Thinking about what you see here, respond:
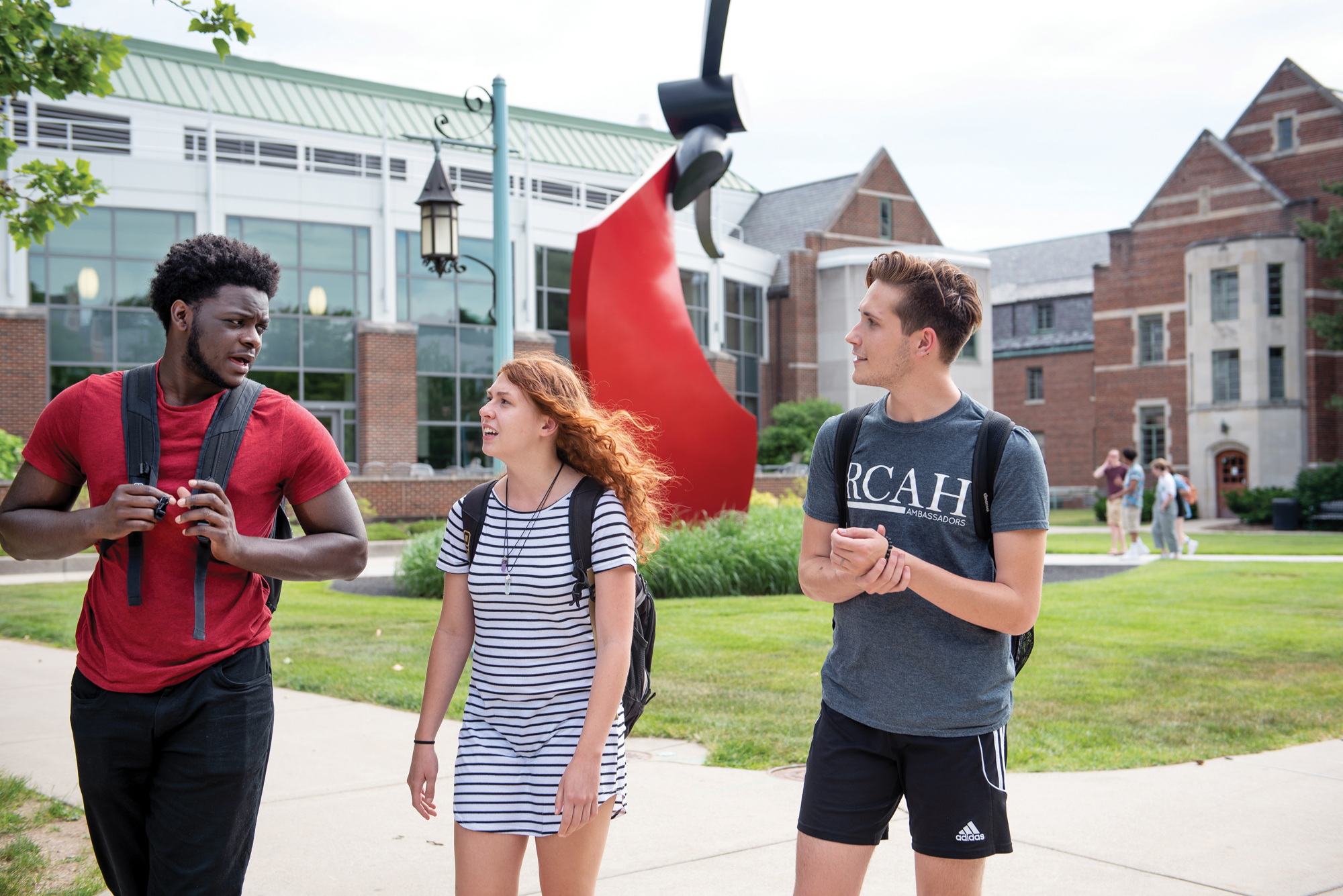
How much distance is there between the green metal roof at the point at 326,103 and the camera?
32.5 m

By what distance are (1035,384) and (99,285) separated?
125 ft

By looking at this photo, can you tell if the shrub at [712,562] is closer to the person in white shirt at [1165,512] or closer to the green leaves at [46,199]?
the person in white shirt at [1165,512]

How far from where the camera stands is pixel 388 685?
7633 mm

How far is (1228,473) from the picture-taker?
39.0 meters

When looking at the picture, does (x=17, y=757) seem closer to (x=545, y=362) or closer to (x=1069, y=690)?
(x=545, y=362)

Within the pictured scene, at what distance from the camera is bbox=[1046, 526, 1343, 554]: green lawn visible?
21031 millimetres

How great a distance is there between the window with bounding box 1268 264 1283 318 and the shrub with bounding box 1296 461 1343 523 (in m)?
6.88

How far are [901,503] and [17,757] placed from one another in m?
5.19

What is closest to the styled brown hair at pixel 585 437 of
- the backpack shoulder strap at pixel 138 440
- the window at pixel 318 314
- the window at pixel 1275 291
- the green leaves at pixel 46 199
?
the backpack shoulder strap at pixel 138 440

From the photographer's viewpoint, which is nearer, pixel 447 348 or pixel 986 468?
pixel 986 468

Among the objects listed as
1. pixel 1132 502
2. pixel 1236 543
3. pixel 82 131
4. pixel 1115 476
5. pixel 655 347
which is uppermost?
pixel 82 131

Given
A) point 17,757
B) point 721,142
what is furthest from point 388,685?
point 721,142

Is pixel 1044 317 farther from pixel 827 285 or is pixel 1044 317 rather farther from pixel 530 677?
pixel 530 677

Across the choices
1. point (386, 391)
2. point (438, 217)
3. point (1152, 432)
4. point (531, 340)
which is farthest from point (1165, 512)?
point (1152, 432)
